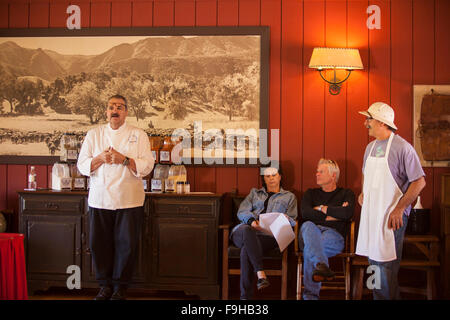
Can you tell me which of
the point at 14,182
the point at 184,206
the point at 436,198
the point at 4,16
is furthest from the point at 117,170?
the point at 436,198

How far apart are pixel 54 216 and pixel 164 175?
1017 mm

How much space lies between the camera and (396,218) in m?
3.82

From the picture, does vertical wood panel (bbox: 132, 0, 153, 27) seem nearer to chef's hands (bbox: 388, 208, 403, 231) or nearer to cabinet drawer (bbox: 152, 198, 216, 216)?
cabinet drawer (bbox: 152, 198, 216, 216)

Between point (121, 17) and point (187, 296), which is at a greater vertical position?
point (121, 17)

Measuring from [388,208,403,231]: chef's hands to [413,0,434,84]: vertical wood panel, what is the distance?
1739 millimetres

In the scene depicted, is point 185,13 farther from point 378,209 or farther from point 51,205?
point 378,209

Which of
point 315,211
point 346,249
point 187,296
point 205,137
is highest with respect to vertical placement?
point 205,137

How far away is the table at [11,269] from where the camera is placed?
3.34m

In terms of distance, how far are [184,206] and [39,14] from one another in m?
2.41

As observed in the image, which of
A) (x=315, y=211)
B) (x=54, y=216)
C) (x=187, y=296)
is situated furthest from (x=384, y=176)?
(x=54, y=216)

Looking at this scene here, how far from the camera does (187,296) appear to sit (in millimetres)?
4945

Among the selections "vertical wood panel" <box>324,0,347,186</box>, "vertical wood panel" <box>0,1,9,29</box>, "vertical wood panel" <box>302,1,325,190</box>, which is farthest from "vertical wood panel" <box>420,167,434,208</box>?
"vertical wood panel" <box>0,1,9,29</box>

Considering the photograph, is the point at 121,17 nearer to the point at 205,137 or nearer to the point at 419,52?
the point at 205,137

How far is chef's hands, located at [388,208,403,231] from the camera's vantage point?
150 inches
